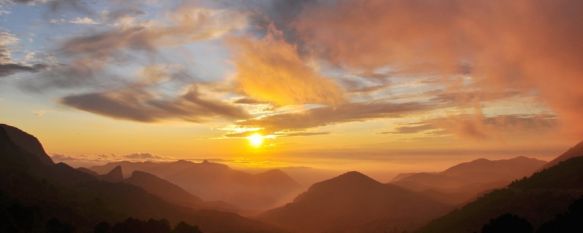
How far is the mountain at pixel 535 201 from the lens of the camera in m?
126

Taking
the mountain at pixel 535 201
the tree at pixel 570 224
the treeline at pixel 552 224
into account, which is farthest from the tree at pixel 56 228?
the tree at pixel 570 224

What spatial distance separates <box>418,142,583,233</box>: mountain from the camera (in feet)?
415

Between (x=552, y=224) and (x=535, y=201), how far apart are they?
63.2 metres

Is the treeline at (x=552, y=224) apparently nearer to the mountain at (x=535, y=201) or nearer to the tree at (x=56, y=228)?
the mountain at (x=535, y=201)

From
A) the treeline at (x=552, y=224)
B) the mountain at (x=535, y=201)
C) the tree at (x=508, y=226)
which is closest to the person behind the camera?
the treeline at (x=552, y=224)

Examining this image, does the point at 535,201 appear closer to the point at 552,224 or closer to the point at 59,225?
the point at 552,224

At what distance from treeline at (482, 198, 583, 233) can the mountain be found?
150ft

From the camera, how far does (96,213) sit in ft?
604

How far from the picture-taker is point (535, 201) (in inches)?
5236

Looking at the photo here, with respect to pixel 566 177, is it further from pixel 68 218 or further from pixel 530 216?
pixel 68 218

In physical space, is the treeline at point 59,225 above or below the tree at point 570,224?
below

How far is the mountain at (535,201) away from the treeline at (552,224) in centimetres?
4585

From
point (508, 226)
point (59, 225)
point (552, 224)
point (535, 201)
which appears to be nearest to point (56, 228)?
point (59, 225)

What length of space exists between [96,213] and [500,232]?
161 m
